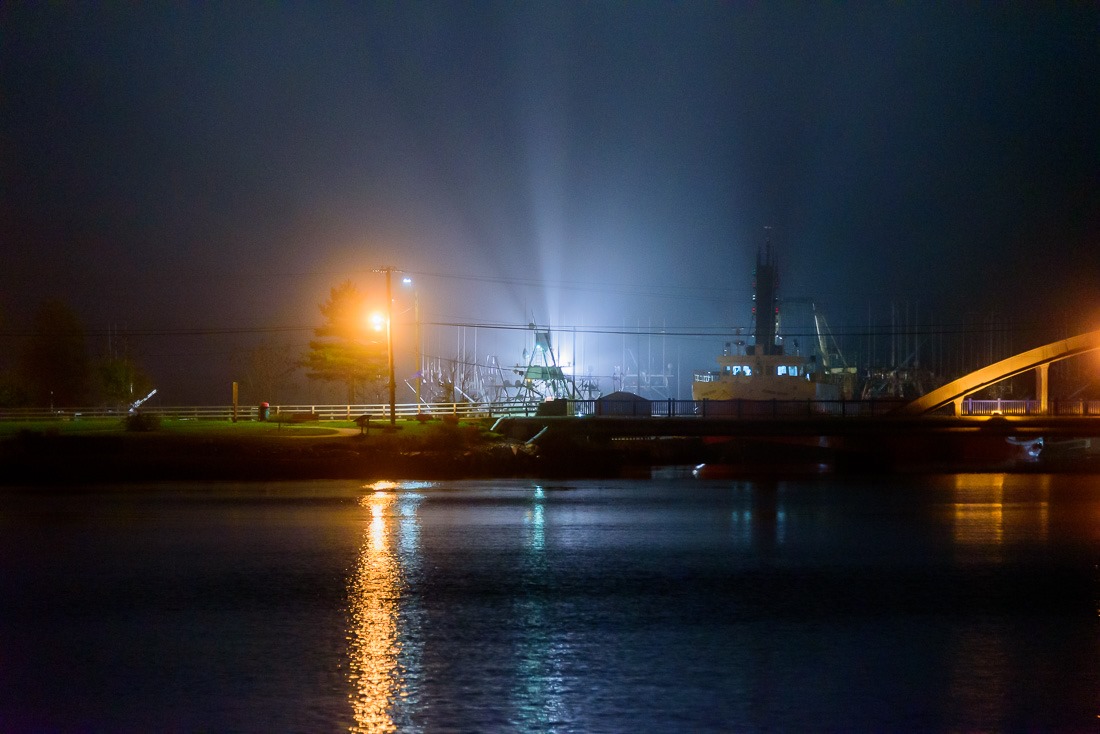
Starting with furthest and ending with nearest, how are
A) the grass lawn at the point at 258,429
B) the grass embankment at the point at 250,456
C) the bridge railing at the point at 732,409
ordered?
the bridge railing at the point at 732,409
the grass lawn at the point at 258,429
the grass embankment at the point at 250,456

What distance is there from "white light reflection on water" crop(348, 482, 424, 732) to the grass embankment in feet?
60.4

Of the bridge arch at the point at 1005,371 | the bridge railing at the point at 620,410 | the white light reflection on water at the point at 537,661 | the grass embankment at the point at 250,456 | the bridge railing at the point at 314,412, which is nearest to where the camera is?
the white light reflection on water at the point at 537,661

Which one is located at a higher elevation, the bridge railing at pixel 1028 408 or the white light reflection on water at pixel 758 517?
the bridge railing at pixel 1028 408

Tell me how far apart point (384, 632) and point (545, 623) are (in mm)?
2052

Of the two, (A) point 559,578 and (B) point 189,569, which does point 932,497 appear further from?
(B) point 189,569

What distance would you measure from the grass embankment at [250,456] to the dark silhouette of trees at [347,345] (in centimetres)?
2675

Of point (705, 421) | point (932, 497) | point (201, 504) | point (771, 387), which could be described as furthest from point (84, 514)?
point (771, 387)

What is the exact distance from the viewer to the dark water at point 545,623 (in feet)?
29.4

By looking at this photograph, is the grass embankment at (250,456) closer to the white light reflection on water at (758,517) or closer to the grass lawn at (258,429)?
the grass lawn at (258,429)

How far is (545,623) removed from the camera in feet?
40.4

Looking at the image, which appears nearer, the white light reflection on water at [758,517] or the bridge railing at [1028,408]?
the white light reflection on water at [758,517]

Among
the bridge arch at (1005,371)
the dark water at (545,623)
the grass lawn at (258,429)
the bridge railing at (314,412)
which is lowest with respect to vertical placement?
the dark water at (545,623)

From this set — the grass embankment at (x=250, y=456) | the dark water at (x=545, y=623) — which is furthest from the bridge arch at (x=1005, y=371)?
the dark water at (x=545, y=623)

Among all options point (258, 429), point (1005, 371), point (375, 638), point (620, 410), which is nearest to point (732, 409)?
point (620, 410)
